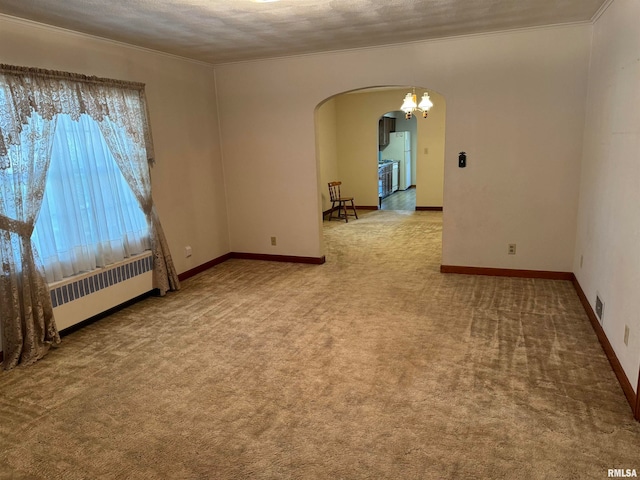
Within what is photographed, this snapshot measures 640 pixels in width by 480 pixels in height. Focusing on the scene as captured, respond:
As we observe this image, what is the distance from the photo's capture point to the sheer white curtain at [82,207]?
3480mm

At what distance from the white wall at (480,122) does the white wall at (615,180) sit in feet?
1.12

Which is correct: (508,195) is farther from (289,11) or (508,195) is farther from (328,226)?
(328,226)

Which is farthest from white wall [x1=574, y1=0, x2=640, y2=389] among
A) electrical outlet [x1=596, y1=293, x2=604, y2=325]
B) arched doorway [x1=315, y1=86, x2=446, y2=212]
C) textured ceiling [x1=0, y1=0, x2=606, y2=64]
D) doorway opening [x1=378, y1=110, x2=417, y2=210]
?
doorway opening [x1=378, y1=110, x2=417, y2=210]

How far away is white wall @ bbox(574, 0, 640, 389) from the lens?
2.55 meters

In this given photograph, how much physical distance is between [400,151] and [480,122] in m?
7.49

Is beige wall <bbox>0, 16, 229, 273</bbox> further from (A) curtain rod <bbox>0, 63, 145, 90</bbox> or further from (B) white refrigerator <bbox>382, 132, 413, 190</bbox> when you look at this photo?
(B) white refrigerator <bbox>382, 132, 413, 190</bbox>

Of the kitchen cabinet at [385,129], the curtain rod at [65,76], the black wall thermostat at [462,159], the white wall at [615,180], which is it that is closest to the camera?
the white wall at [615,180]

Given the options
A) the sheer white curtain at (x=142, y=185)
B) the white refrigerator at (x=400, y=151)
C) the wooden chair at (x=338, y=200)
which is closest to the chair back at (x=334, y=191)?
the wooden chair at (x=338, y=200)

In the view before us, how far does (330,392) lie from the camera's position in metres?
2.72

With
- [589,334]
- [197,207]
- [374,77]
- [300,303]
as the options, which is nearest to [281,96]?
[374,77]

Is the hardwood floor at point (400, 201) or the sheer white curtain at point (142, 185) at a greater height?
the sheer white curtain at point (142, 185)

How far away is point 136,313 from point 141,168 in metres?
1.43

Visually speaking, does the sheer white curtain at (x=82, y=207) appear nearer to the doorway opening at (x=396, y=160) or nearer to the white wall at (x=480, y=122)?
the white wall at (x=480, y=122)

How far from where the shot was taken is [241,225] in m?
5.93
